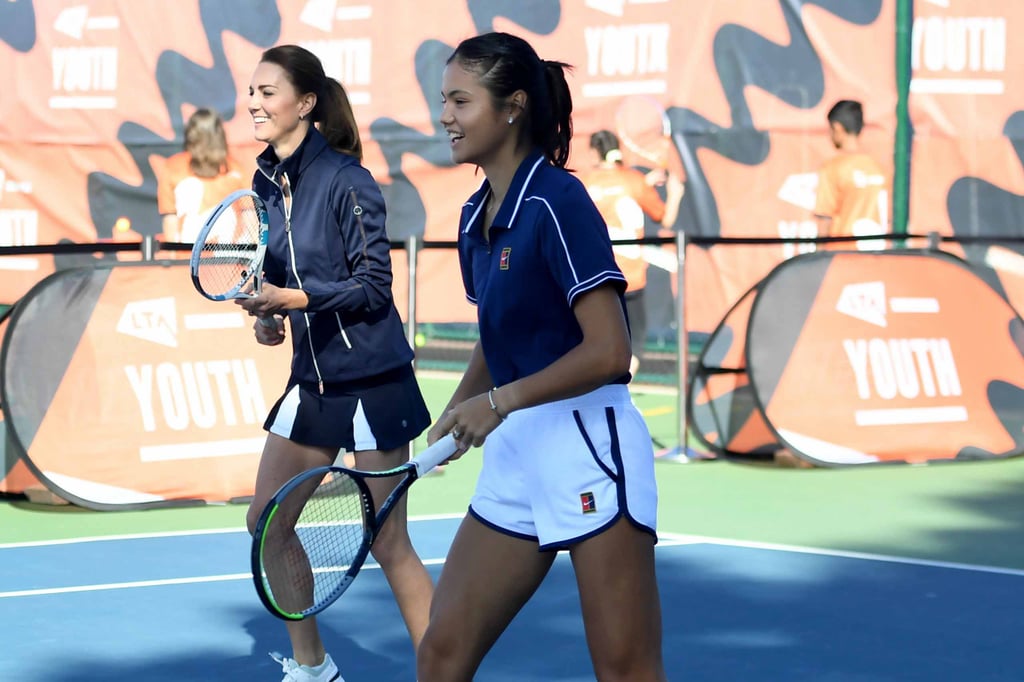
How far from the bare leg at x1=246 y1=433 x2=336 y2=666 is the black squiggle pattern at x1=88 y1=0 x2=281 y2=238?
1068 centimetres

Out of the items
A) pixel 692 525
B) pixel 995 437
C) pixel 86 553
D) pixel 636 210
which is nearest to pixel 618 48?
pixel 636 210

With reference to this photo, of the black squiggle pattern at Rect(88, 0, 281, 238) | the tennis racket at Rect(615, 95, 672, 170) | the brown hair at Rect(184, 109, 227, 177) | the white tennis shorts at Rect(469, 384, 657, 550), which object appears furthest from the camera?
the black squiggle pattern at Rect(88, 0, 281, 238)

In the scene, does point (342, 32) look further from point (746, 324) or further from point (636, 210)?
point (746, 324)

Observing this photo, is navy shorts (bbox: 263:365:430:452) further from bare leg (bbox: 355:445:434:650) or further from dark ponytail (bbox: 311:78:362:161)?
dark ponytail (bbox: 311:78:362:161)

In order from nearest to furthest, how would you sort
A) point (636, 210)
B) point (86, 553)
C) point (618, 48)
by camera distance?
1. point (86, 553)
2. point (636, 210)
3. point (618, 48)

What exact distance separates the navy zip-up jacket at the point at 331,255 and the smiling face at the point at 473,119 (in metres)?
1.35

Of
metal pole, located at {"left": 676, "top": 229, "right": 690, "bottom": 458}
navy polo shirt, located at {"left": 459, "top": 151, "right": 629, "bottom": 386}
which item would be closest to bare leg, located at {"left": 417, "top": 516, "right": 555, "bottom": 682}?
navy polo shirt, located at {"left": 459, "top": 151, "right": 629, "bottom": 386}

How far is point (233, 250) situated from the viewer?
18.6 ft

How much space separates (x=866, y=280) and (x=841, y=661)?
5060mm

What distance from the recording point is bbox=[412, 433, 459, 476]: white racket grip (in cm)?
400

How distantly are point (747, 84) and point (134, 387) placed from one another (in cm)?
673

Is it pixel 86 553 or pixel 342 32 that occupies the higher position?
pixel 342 32

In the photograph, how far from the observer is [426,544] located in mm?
8258

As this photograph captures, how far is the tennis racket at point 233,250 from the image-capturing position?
5305 mm
